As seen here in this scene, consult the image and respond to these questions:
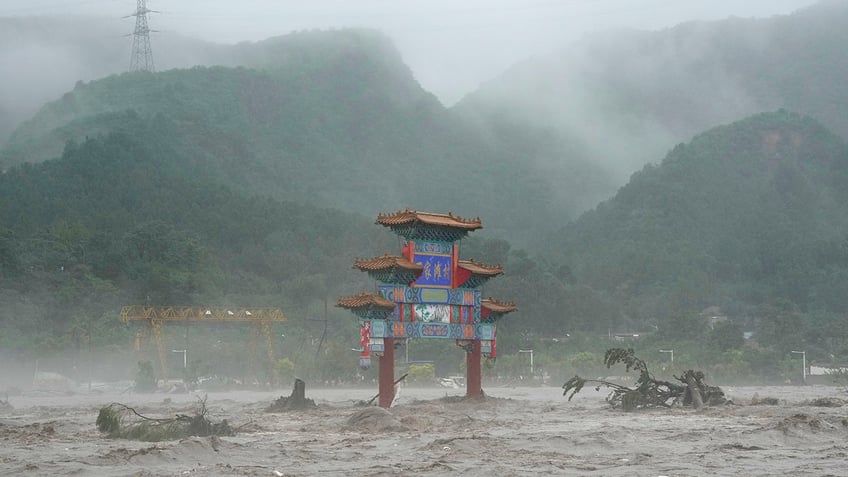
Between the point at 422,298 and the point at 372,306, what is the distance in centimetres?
201

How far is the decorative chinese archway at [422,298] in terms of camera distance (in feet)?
117

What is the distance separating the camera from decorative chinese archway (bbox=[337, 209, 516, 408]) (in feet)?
117

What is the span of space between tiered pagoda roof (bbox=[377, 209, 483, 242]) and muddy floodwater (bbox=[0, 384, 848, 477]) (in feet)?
18.8

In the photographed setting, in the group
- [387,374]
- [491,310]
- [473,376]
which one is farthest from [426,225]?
[473,376]

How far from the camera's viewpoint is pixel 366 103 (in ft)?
656

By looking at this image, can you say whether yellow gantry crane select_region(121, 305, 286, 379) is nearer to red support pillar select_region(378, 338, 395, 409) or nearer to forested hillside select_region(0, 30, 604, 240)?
red support pillar select_region(378, 338, 395, 409)

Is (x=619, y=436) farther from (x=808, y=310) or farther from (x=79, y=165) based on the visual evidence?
(x=79, y=165)

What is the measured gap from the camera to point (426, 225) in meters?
36.4

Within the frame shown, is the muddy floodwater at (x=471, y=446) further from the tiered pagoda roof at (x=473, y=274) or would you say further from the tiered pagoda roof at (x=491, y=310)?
the tiered pagoda roof at (x=473, y=274)

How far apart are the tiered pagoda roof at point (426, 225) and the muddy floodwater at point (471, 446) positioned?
573 cm

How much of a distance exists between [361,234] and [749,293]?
3910 centimetres

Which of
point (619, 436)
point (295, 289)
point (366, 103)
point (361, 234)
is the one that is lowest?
point (619, 436)

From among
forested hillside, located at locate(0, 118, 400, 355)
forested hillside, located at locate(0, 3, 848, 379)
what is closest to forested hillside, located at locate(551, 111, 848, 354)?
forested hillside, located at locate(0, 3, 848, 379)

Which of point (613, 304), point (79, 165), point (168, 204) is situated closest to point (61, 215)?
point (168, 204)
